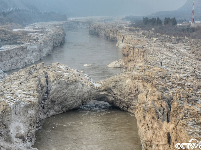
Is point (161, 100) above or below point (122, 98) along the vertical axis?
above

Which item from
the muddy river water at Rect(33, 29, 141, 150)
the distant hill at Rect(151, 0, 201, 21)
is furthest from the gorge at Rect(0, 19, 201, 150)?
the distant hill at Rect(151, 0, 201, 21)

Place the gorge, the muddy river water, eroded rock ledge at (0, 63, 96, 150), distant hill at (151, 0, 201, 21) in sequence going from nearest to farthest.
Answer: the gorge < eroded rock ledge at (0, 63, 96, 150) < the muddy river water < distant hill at (151, 0, 201, 21)

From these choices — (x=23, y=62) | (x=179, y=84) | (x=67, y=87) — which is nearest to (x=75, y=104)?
(x=67, y=87)

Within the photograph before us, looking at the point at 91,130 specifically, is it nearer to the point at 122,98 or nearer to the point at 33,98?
the point at 122,98

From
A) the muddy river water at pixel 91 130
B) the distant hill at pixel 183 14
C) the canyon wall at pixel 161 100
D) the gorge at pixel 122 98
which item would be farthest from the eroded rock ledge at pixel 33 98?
the distant hill at pixel 183 14

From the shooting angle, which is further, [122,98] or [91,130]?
[122,98]

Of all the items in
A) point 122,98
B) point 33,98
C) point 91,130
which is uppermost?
point 33,98

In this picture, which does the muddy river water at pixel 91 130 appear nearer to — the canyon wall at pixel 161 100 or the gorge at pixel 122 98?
the gorge at pixel 122 98

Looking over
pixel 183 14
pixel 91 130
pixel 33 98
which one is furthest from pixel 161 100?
pixel 183 14

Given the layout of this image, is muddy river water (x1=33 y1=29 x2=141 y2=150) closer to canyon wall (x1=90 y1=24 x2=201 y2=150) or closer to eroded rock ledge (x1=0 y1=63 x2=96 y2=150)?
eroded rock ledge (x1=0 y1=63 x2=96 y2=150)
